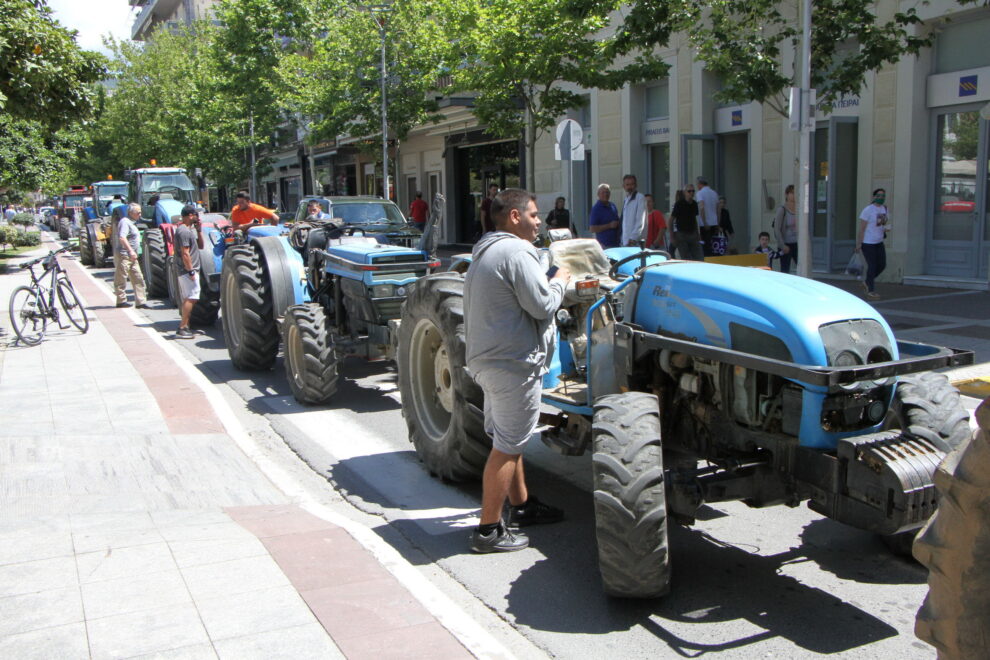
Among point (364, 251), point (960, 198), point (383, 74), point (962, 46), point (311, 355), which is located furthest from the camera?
point (383, 74)

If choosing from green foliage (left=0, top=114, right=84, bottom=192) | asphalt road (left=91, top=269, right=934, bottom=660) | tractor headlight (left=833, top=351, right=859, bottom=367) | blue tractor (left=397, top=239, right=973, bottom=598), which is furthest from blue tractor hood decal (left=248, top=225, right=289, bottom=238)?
green foliage (left=0, top=114, right=84, bottom=192)

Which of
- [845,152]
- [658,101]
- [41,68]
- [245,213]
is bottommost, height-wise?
[245,213]

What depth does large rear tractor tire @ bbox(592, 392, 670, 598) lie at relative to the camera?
12.7 feet

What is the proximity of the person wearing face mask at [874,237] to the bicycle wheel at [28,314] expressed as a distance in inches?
481

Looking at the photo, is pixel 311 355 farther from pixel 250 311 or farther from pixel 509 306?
pixel 509 306

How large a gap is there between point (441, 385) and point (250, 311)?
4015mm

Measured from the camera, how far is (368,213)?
56.3 ft

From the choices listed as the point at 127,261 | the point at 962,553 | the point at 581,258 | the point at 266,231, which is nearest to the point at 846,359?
the point at 962,553

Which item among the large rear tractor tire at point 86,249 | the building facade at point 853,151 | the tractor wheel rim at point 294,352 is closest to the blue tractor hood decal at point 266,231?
the tractor wheel rim at point 294,352

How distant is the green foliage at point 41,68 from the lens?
11.8m

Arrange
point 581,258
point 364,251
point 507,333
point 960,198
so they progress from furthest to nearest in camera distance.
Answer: point 960,198
point 364,251
point 581,258
point 507,333

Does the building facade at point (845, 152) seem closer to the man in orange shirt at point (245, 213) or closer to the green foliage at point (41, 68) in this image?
the man in orange shirt at point (245, 213)

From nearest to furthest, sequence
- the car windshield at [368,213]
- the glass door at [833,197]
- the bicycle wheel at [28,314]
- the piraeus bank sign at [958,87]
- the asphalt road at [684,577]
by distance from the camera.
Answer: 1. the asphalt road at [684,577]
2. the bicycle wheel at [28,314]
3. the piraeus bank sign at [958,87]
4. the glass door at [833,197]
5. the car windshield at [368,213]

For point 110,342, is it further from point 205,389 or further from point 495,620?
point 495,620
